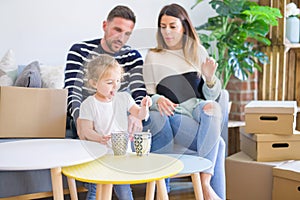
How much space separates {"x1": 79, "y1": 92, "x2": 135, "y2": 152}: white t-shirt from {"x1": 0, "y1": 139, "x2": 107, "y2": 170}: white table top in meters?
0.11

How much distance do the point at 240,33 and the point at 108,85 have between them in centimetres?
120

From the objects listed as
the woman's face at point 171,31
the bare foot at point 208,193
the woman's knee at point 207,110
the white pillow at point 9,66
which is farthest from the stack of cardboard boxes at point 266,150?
the white pillow at point 9,66

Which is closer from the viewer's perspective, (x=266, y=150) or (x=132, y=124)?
(x=132, y=124)

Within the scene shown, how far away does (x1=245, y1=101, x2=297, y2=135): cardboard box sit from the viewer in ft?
6.48

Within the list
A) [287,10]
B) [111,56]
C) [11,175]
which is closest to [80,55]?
[111,56]

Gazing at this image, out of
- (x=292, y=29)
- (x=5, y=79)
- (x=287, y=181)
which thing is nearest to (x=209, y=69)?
(x=287, y=181)

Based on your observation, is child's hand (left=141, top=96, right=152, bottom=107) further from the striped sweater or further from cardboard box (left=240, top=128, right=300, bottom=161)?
cardboard box (left=240, top=128, right=300, bottom=161)

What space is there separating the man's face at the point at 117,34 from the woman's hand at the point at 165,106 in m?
0.31

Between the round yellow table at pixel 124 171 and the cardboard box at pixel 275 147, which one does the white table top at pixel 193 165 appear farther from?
the cardboard box at pixel 275 147

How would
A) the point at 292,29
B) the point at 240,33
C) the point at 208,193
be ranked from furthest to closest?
1. the point at 292,29
2. the point at 240,33
3. the point at 208,193

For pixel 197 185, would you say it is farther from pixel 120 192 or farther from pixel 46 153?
pixel 46 153

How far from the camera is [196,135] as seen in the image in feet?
6.04

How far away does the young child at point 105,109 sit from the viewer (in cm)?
158

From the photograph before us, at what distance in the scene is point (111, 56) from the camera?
1745 mm
